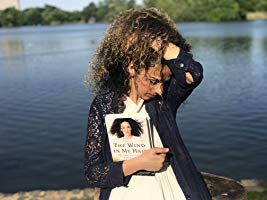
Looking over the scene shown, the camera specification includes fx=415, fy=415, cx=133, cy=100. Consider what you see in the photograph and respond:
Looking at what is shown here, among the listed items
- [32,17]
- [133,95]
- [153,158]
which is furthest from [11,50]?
[32,17]

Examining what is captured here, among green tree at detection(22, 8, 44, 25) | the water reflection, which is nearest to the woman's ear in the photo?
the water reflection

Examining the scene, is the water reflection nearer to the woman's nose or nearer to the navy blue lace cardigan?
the navy blue lace cardigan

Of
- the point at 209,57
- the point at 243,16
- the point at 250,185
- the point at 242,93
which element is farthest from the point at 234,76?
the point at 243,16

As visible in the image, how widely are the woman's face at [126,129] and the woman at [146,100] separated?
13 cm

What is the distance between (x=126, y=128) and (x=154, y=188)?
A: 37 centimetres

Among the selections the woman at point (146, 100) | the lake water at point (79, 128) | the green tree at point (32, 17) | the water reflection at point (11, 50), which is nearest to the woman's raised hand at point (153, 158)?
the woman at point (146, 100)

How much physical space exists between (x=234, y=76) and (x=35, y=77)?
12.8 m

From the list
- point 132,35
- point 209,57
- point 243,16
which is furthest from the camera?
point 243,16

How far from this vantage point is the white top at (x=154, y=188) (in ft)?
7.41

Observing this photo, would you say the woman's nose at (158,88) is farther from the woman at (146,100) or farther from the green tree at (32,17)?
the green tree at (32,17)

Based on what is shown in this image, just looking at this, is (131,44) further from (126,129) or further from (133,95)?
(126,129)

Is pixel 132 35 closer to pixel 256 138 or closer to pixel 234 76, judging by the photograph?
pixel 256 138

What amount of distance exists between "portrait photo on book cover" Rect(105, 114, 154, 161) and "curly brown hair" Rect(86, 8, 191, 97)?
195 millimetres

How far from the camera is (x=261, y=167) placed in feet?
36.1
